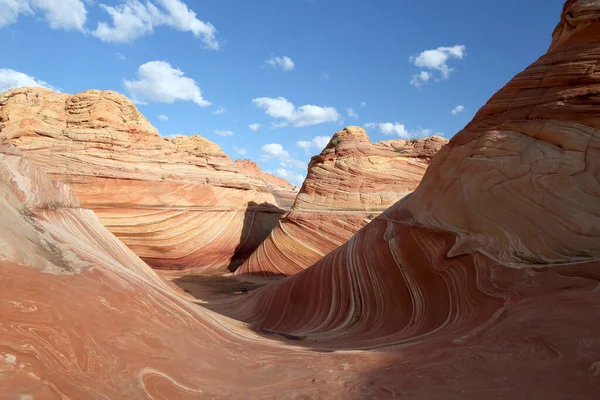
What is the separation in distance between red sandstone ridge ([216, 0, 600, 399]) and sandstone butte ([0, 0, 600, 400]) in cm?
2

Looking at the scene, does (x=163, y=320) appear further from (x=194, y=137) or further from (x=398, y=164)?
(x=194, y=137)

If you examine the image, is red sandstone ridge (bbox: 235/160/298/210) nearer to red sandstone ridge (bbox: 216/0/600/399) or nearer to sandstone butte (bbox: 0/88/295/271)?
sandstone butte (bbox: 0/88/295/271)

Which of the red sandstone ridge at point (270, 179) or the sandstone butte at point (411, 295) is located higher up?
the red sandstone ridge at point (270, 179)

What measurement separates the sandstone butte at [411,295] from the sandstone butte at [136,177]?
666 centimetres

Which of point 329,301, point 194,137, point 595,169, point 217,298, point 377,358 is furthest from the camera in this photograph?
point 194,137

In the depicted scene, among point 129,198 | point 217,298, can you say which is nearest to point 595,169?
point 217,298

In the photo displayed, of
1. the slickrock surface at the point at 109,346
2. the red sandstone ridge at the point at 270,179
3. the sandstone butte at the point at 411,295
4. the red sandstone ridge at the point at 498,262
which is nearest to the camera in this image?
the slickrock surface at the point at 109,346

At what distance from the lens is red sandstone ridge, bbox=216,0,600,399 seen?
7.64 ft

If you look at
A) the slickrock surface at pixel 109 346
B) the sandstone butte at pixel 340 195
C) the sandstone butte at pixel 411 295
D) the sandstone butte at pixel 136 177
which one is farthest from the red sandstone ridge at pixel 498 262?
the sandstone butte at pixel 136 177

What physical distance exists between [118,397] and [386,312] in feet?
12.5

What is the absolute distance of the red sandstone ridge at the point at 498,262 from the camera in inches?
91.7

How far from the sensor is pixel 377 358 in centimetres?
293

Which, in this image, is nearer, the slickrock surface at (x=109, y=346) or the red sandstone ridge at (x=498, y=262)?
the slickrock surface at (x=109, y=346)

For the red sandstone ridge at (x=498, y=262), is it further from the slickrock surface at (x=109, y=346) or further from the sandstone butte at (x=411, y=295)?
the slickrock surface at (x=109, y=346)
